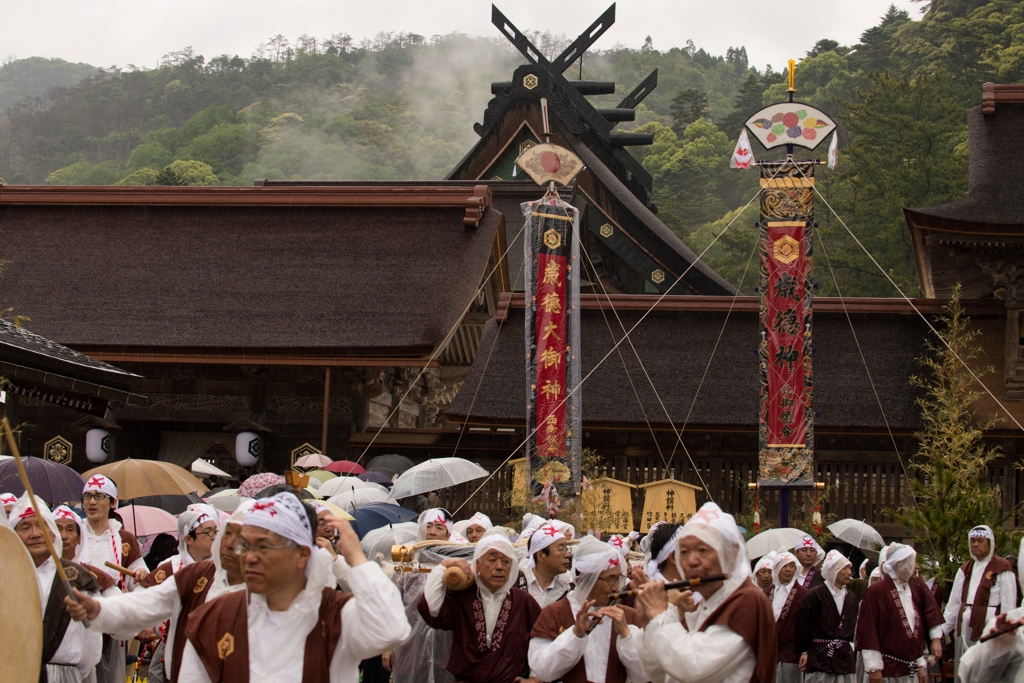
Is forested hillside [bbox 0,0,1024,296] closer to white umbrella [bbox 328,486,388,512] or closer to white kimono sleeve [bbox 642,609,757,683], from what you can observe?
white umbrella [bbox 328,486,388,512]

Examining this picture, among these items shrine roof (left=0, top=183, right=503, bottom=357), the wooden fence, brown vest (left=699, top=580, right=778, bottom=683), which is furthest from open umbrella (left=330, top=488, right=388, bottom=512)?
brown vest (left=699, top=580, right=778, bottom=683)

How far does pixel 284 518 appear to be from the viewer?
12.4ft

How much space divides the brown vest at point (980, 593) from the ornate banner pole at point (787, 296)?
9.58 feet

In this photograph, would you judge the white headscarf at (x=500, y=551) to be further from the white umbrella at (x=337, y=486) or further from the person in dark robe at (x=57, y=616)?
the white umbrella at (x=337, y=486)

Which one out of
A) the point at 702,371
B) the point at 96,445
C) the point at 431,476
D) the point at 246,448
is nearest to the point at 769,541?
the point at 431,476

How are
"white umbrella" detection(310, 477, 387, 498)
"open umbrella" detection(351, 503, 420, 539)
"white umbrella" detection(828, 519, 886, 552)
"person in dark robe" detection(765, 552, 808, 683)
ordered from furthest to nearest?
"white umbrella" detection(828, 519, 886, 552), "white umbrella" detection(310, 477, 387, 498), "open umbrella" detection(351, 503, 420, 539), "person in dark robe" detection(765, 552, 808, 683)

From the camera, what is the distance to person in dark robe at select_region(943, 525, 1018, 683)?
860 cm

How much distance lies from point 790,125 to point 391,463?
22.1 ft

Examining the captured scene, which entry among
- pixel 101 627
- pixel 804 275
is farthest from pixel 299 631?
pixel 804 275

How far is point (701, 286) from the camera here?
23.9 m

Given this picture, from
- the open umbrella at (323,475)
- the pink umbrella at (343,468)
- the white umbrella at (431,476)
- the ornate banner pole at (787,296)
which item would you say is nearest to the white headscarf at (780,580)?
the ornate banner pole at (787,296)

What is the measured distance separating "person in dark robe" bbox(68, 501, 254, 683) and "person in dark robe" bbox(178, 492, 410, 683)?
0.13 metres

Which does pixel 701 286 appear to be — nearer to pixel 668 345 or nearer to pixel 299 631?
pixel 668 345

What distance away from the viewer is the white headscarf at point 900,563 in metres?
8.09
